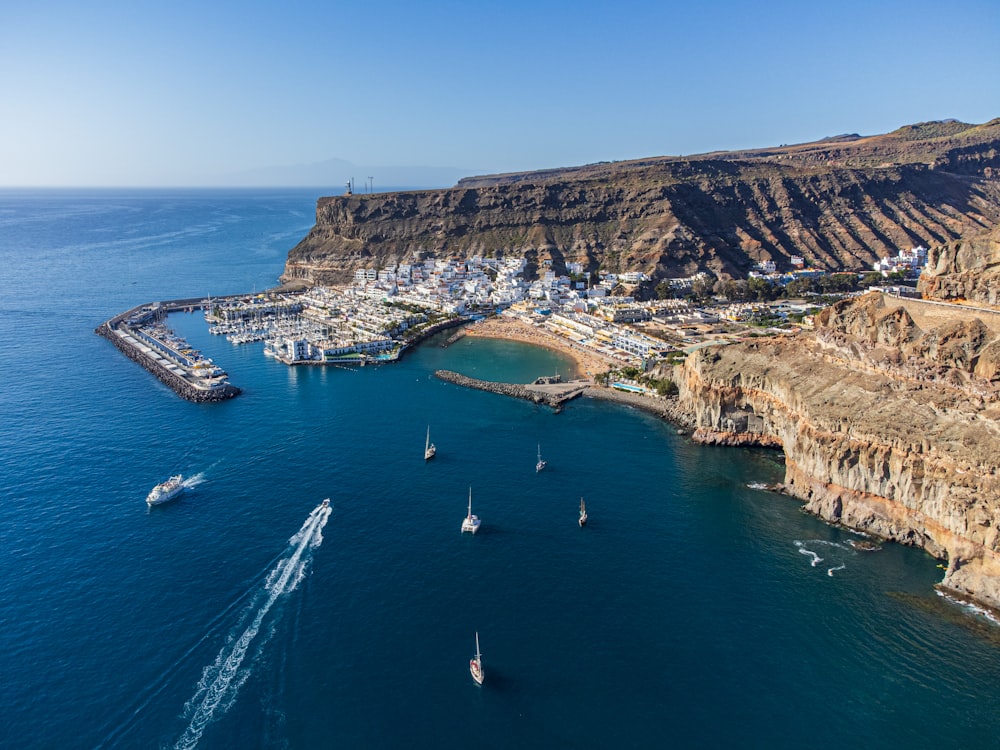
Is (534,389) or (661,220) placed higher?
(661,220)

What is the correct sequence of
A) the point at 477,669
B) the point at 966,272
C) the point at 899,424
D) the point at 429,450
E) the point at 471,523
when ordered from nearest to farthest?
the point at 477,669 < the point at 899,424 < the point at 471,523 < the point at 966,272 < the point at 429,450

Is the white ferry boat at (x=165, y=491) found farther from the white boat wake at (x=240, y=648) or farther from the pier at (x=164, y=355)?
the pier at (x=164, y=355)

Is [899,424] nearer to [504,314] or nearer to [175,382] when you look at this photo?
[175,382]

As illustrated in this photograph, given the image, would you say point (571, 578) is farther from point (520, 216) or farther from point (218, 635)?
point (520, 216)

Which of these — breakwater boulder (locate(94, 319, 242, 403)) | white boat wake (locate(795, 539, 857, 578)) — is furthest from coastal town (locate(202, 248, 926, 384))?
white boat wake (locate(795, 539, 857, 578))

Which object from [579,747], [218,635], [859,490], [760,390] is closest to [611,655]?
[579,747]

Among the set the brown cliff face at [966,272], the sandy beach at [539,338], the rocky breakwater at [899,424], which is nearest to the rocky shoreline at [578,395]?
the sandy beach at [539,338]

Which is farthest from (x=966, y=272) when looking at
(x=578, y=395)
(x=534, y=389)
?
(x=534, y=389)
